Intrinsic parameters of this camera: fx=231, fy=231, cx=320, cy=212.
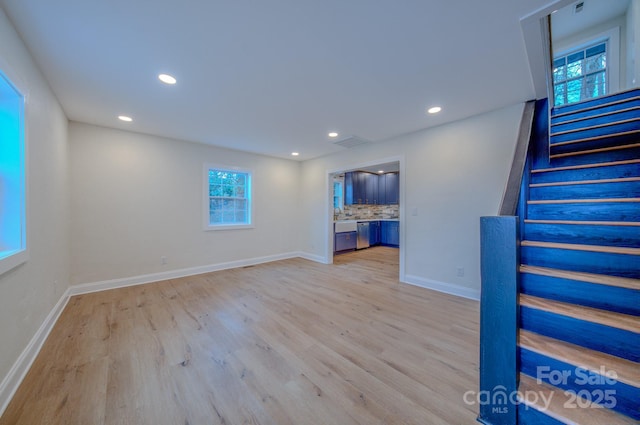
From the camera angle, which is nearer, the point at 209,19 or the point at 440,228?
the point at 209,19

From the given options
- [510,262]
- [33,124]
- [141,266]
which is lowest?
[141,266]

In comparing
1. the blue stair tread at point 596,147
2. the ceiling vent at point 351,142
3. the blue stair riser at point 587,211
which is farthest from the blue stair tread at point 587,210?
the ceiling vent at point 351,142

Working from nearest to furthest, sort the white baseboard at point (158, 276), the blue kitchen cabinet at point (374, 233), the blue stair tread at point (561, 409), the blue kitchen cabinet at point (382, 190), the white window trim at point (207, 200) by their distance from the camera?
the blue stair tread at point (561, 409), the white baseboard at point (158, 276), the white window trim at point (207, 200), the blue kitchen cabinet at point (374, 233), the blue kitchen cabinet at point (382, 190)

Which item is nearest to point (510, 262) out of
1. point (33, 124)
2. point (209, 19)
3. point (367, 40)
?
point (367, 40)

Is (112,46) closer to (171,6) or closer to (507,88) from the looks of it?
(171,6)

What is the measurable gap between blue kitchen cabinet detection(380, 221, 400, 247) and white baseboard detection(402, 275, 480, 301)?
11.9 feet

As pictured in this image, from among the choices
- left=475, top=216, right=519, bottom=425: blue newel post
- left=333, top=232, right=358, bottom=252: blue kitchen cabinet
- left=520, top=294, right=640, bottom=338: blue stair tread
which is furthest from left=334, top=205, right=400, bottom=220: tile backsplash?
left=475, top=216, right=519, bottom=425: blue newel post

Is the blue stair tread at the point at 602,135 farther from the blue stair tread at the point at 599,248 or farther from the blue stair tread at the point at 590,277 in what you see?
the blue stair tread at the point at 590,277

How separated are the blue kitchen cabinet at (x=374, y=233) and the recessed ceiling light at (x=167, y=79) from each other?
20.1ft

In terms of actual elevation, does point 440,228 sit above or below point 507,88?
below

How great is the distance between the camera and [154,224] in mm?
3975

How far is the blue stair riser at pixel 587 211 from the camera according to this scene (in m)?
1.75

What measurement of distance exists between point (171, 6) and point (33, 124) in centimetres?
168

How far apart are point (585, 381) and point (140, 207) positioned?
5169 mm
